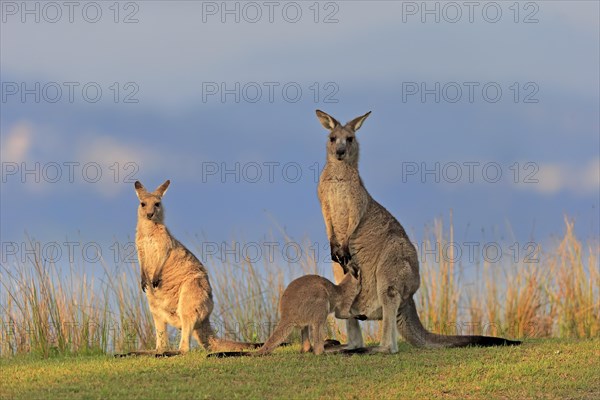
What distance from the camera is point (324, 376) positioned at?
10.1m

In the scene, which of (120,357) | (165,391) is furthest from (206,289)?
(165,391)

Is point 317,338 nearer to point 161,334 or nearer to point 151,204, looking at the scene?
point 161,334

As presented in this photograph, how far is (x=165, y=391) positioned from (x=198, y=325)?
2.50m

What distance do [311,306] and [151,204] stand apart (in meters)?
3.02

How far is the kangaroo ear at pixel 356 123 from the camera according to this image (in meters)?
11.8

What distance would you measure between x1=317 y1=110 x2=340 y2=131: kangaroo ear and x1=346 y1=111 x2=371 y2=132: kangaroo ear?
174 mm

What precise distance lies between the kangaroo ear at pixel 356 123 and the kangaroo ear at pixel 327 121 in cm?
17

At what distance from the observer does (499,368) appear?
1070 centimetres

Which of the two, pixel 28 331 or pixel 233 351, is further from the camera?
pixel 28 331

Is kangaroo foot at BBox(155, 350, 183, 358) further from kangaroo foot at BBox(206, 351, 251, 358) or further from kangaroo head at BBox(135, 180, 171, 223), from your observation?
kangaroo head at BBox(135, 180, 171, 223)

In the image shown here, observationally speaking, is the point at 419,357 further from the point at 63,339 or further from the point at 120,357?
the point at 63,339

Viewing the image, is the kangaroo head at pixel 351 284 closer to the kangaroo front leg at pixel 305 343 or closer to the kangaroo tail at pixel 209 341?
the kangaroo front leg at pixel 305 343

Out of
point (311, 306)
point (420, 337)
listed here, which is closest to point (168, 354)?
point (311, 306)

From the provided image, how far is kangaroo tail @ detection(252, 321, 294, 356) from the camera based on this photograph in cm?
1062
